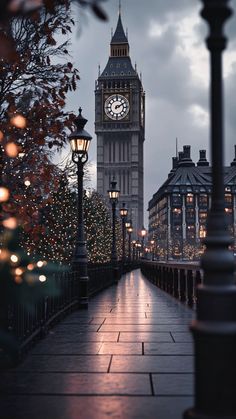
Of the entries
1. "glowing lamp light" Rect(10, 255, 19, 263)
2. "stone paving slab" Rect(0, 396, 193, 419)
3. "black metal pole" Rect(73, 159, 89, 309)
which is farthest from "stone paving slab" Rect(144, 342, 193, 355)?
"black metal pole" Rect(73, 159, 89, 309)

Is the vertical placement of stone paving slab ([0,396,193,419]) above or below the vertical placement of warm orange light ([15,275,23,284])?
below

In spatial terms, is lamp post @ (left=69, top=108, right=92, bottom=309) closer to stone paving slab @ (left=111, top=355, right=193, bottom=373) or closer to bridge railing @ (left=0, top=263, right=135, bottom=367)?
bridge railing @ (left=0, top=263, right=135, bottom=367)

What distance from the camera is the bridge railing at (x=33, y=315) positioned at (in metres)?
3.59

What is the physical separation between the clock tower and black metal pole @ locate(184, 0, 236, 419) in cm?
16524

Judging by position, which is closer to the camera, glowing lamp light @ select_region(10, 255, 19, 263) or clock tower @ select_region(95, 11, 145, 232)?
glowing lamp light @ select_region(10, 255, 19, 263)

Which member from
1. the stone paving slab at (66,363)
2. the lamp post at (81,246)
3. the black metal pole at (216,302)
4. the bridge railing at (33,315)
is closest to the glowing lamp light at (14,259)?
the bridge railing at (33,315)

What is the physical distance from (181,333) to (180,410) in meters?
5.42

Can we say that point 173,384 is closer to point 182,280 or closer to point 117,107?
point 182,280

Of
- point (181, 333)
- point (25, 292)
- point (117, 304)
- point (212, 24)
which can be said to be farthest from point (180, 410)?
point (117, 304)

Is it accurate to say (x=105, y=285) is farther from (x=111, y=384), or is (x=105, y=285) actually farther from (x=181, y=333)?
(x=111, y=384)

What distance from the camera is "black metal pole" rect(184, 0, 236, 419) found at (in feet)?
13.8

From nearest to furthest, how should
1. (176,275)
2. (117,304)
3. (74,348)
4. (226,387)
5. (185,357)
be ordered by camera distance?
(226,387), (185,357), (74,348), (117,304), (176,275)

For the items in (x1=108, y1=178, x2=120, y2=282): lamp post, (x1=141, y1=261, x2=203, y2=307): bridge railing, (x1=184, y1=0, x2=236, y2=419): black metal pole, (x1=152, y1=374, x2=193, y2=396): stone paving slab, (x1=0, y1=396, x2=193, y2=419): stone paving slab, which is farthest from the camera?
(x1=108, y1=178, x2=120, y2=282): lamp post

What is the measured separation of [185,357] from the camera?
8.29 metres
